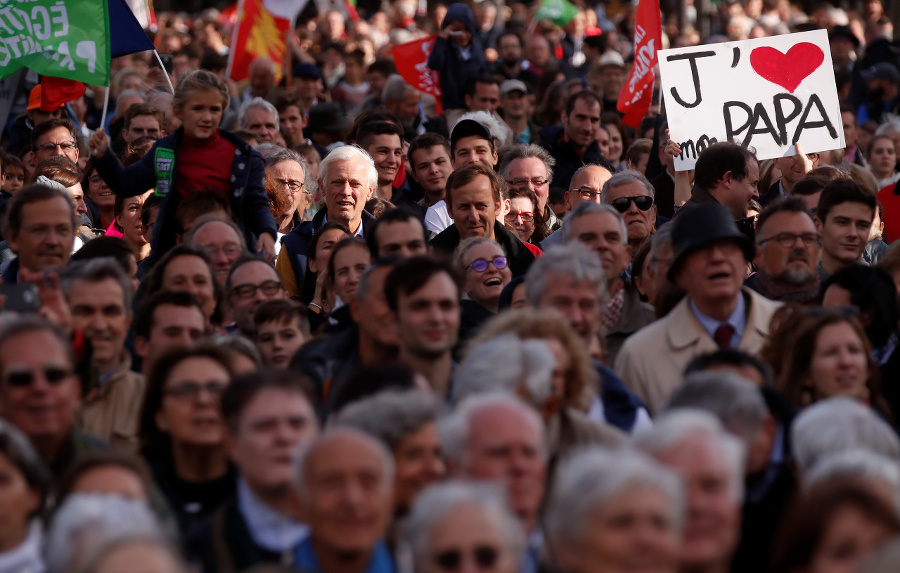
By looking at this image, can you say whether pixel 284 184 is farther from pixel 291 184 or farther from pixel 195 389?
pixel 195 389

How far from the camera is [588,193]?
9.94m

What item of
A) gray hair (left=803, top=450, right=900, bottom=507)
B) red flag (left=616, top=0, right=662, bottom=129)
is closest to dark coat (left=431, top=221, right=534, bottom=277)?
red flag (left=616, top=0, right=662, bottom=129)

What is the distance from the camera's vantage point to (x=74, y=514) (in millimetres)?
4266

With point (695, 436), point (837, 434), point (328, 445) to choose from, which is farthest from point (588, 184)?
point (328, 445)

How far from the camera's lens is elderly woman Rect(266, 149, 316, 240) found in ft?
33.0

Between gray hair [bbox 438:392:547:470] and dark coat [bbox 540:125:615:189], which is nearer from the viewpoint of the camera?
gray hair [bbox 438:392:547:470]

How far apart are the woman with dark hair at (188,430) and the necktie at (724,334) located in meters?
2.28

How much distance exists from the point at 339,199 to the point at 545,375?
159 inches

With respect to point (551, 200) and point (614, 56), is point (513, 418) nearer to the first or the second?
point (551, 200)

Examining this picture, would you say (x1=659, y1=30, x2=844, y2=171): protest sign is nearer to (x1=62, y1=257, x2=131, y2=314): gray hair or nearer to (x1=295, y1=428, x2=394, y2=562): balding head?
(x1=62, y1=257, x2=131, y2=314): gray hair

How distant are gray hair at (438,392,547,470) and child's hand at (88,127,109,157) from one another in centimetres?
458

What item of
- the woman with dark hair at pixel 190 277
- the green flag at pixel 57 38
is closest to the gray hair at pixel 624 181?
the woman with dark hair at pixel 190 277

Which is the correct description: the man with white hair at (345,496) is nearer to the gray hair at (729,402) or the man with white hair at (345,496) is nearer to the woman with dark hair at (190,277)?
the gray hair at (729,402)

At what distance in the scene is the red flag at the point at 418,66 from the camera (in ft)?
46.8
